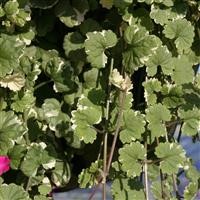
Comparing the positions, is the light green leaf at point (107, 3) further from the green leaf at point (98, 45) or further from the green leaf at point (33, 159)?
the green leaf at point (33, 159)

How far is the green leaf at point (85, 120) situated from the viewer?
1.17m

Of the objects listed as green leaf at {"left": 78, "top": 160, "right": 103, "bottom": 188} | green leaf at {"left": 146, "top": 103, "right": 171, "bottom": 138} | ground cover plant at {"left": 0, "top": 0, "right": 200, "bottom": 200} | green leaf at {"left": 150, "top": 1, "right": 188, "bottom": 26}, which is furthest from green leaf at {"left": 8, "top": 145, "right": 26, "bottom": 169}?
green leaf at {"left": 150, "top": 1, "right": 188, "bottom": 26}

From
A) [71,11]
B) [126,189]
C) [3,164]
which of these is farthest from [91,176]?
[71,11]

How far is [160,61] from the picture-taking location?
4.12ft

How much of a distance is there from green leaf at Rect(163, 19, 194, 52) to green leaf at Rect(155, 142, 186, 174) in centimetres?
19

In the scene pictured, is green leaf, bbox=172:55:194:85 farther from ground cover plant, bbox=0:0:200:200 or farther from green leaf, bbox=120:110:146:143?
green leaf, bbox=120:110:146:143

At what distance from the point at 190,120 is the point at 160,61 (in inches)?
4.6

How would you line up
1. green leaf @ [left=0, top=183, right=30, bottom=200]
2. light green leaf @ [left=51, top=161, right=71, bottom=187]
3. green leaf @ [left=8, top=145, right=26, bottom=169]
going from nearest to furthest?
green leaf @ [left=0, top=183, right=30, bottom=200]
green leaf @ [left=8, top=145, right=26, bottom=169]
light green leaf @ [left=51, top=161, right=71, bottom=187]

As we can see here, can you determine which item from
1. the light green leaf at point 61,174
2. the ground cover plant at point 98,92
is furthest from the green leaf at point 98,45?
the light green leaf at point 61,174

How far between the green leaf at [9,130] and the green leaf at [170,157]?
235 mm

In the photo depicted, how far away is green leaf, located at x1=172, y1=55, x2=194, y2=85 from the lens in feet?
4.19

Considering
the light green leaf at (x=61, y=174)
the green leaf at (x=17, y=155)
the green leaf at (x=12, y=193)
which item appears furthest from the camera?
the light green leaf at (x=61, y=174)

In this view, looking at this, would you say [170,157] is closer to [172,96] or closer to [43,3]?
[172,96]

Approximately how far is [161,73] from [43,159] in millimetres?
271
